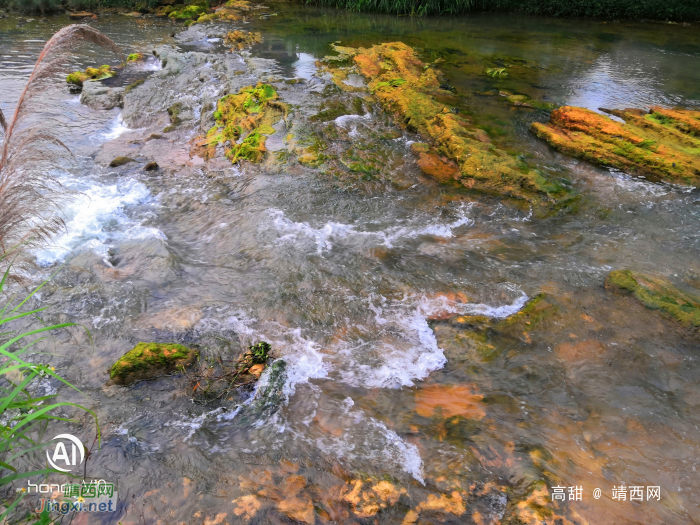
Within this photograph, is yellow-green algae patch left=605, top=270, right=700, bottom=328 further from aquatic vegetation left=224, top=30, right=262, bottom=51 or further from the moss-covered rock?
the moss-covered rock

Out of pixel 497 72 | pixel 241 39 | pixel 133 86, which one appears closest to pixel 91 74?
pixel 133 86

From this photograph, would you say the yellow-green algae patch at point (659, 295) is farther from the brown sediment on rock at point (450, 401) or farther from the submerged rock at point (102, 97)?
the submerged rock at point (102, 97)

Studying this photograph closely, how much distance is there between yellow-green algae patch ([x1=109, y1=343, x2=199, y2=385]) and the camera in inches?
152

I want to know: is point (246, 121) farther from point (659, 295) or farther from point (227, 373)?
point (659, 295)

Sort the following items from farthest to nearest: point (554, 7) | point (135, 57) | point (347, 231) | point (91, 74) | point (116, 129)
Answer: point (554, 7) < point (135, 57) < point (91, 74) < point (116, 129) < point (347, 231)

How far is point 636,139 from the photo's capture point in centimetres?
753

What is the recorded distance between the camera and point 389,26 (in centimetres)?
1678

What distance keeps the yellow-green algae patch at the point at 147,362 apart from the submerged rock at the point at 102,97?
8984 millimetres

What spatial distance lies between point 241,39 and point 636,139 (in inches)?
499

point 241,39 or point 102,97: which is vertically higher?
point 241,39

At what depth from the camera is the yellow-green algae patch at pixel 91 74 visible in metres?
11.5

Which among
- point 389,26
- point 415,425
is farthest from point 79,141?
point 389,26

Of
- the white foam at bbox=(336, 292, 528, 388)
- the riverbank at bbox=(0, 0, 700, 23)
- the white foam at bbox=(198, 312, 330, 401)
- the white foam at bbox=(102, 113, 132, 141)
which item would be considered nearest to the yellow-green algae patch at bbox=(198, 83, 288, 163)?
the white foam at bbox=(102, 113, 132, 141)

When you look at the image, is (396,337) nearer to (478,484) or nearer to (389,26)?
(478,484)
